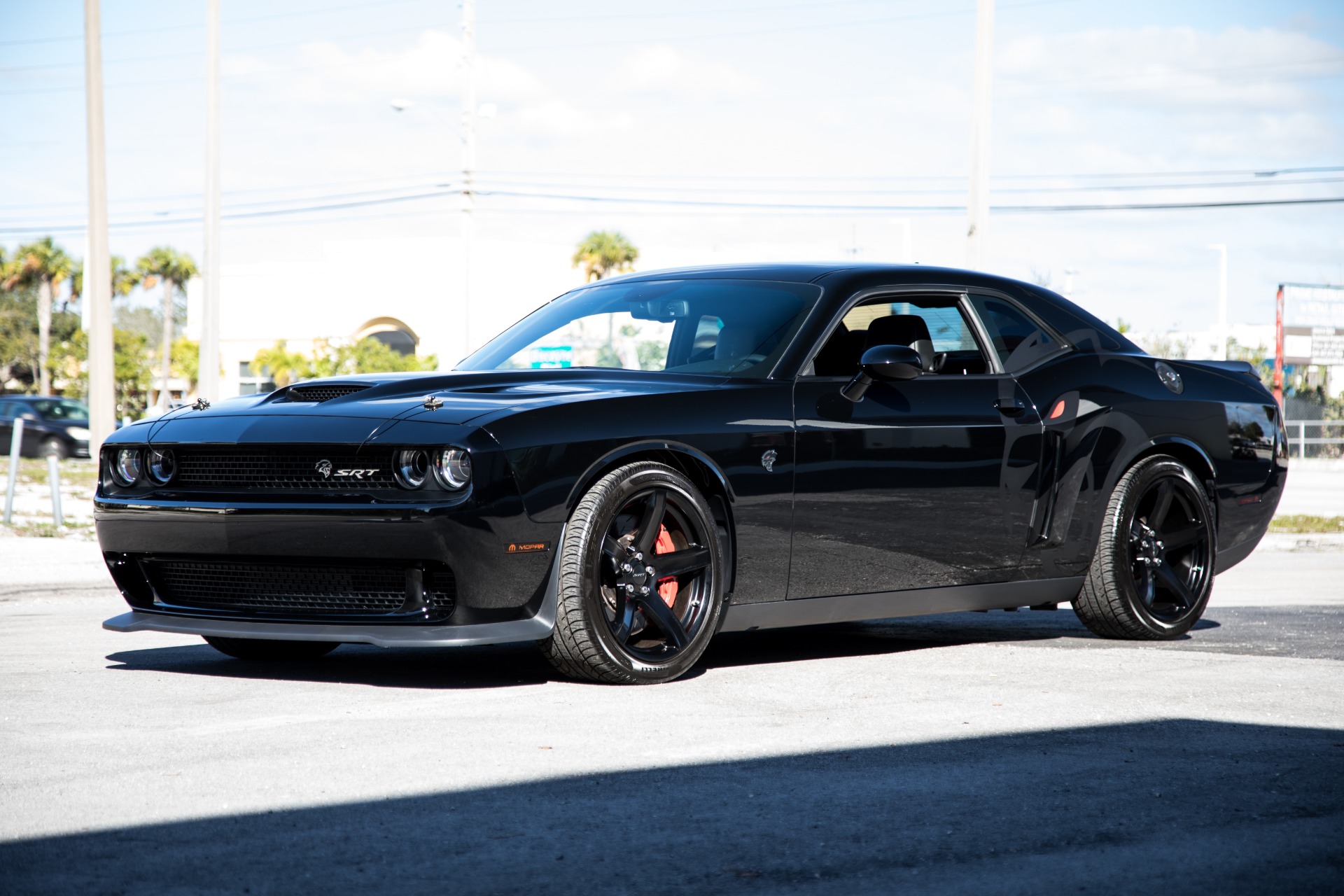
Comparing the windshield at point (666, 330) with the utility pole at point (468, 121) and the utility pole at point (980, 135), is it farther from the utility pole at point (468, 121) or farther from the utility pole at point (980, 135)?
the utility pole at point (468, 121)

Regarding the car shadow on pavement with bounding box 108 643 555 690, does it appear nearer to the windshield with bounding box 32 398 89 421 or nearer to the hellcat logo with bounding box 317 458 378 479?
the hellcat logo with bounding box 317 458 378 479

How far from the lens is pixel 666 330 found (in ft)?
21.3

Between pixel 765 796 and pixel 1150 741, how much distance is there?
1.40m

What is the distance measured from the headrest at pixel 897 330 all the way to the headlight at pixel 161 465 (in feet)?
8.74

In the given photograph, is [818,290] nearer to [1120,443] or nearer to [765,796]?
[1120,443]

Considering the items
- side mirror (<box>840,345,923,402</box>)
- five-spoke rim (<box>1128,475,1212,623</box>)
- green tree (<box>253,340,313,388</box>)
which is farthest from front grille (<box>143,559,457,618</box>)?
green tree (<box>253,340,313,388</box>)

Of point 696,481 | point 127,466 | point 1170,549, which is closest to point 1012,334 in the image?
point 1170,549

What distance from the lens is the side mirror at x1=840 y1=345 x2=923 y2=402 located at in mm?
6000

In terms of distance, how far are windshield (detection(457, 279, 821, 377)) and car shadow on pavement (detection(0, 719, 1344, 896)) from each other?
82.0 inches

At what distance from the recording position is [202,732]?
4648 mm

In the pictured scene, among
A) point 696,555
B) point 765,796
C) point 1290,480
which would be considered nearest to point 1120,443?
point 696,555

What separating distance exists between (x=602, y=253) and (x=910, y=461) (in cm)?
5627

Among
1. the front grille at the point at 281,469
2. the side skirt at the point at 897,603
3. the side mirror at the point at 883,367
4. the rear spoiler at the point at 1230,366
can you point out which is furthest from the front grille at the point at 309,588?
the rear spoiler at the point at 1230,366

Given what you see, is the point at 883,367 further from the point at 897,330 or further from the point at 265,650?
the point at 265,650
